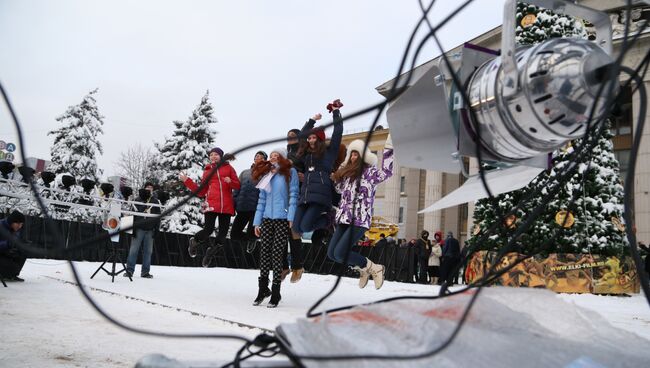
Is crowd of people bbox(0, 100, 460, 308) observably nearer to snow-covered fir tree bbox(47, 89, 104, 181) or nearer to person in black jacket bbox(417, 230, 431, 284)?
person in black jacket bbox(417, 230, 431, 284)

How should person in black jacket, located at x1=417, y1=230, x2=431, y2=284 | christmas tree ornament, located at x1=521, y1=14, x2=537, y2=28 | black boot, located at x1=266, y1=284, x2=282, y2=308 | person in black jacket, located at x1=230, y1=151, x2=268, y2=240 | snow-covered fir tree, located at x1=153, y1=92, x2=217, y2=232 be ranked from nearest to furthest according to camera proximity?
black boot, located at x1=266, y1=284, x2=282, y2=308 < person in black jacket, located at x1=230, y1=151, x2=268, y2=240 < christmas tree ornament, located at x1=521, y1=14, x2=537, y2=28 < person in black jacket, located at x1=417, y1=230, x2=431, y2=284 < snow-covered fir tree, located at x1=153, y1=92, x2=217, y2=232

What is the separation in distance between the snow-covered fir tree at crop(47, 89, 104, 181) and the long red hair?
26432 millimetres

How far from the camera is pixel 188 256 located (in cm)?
1302

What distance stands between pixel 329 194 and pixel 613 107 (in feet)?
11.8

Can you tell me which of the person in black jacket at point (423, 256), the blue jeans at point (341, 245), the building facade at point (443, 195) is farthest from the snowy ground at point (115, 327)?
the building facade at point (443, 195)

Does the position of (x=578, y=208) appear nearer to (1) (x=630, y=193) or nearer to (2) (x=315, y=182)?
(2) (x=315, y=182)

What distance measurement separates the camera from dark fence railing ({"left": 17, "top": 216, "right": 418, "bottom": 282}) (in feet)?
33.2

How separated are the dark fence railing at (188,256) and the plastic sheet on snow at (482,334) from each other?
9250 millimetres

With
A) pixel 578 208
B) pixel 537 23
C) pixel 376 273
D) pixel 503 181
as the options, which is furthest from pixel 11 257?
pixel 537 23

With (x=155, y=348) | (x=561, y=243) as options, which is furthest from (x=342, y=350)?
(x=561, y=243)

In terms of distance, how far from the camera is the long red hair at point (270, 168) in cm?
462

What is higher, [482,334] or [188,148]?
[188,148]

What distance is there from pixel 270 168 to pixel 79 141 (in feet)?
90.2

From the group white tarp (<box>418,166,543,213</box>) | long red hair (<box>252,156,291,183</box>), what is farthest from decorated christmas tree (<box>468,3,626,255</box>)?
white tarp (<box>418,166,543,213</box>)
